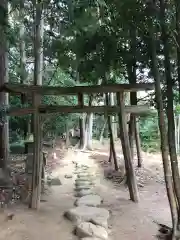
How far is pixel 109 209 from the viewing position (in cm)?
643

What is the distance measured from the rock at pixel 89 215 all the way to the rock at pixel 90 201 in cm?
36

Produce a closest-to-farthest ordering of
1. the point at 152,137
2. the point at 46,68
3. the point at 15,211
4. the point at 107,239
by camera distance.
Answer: the point at 107,239 < the point at 15,211 < the point at 46,68 < the point at 152,137

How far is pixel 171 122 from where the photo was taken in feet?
17.4

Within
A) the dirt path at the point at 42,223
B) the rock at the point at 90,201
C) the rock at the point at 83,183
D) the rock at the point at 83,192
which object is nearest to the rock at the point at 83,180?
the rock at the point at 83,183

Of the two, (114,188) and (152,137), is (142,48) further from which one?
(152,137)

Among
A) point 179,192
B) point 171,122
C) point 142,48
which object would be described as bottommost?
point 179,192

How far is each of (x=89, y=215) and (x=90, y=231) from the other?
809 millimetres

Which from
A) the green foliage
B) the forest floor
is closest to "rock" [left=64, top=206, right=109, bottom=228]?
the forest floor

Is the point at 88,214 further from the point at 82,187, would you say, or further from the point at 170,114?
the point at 82,187

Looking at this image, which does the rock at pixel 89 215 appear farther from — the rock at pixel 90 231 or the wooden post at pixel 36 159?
the wooden post at pixel 36 159

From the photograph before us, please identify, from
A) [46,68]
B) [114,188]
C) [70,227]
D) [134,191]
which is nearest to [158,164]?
[114,188]

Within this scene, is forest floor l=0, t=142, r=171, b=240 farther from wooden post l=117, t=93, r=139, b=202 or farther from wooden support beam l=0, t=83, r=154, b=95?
wooden support beam l=0, t=83, r=154, b=95

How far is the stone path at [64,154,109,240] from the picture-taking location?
4.87 metres

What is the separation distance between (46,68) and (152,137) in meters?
6.96
